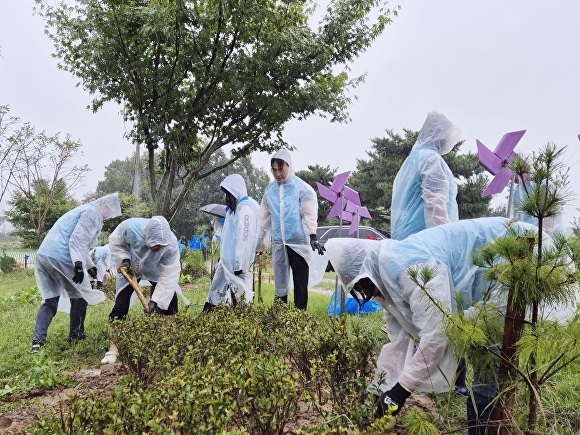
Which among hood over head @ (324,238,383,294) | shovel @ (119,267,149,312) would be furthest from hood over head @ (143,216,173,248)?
hood over head @ (324,238,383,294)

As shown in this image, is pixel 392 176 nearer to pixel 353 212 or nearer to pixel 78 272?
pixel 353 212

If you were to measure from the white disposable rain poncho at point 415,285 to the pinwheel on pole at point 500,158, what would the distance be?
4.94ft

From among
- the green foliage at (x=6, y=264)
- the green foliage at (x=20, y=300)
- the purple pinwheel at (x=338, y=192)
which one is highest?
the purple pinwheel at (x=338, y=192)

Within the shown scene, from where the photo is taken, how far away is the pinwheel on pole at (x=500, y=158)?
355 centimetres

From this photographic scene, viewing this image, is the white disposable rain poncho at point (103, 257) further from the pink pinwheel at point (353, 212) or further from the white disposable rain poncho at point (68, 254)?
the pink pinwheel at point (353, 212)

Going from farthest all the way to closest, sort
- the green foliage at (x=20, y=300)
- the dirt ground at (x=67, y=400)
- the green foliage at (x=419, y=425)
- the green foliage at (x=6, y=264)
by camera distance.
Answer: the green foliage at (x=6, y=264) → the green foliage at (x=20, y=300) → the dirt ground at (x=67, y=400) → the green foliage at (x=419, y=425)

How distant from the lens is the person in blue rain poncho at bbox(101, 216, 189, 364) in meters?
4.05

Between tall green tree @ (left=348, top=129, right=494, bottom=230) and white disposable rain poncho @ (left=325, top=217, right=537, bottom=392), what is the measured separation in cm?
1415

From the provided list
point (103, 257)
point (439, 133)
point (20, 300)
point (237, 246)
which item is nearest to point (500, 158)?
point (439, 133)

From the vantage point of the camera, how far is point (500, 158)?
12.0 feet

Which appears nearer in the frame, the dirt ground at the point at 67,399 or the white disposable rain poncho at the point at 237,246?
the dirt ground at the point at 67,399

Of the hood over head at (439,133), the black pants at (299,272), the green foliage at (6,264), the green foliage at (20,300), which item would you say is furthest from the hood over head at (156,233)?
the green foliage at (6,264)

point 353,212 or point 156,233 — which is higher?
point 353,212

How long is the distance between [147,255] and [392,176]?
13.6m
